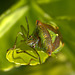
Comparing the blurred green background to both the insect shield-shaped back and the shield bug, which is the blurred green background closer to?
the shield bug

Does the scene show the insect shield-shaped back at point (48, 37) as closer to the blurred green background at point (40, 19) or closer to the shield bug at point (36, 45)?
the shield bug at point (36, 45)

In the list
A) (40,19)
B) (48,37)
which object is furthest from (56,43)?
(40,19)

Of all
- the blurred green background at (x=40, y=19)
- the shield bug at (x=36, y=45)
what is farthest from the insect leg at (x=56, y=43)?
the blurred green background at (x=40, y=19)

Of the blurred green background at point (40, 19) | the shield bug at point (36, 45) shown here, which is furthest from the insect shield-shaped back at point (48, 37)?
the blurred green background at point (40, 19)

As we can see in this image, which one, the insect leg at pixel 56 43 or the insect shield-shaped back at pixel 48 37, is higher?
the insect shield-shaped back at pixel 48 37

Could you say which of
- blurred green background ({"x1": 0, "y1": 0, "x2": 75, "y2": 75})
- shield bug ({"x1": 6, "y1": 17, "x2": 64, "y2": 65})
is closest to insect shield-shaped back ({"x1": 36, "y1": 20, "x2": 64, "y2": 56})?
shield bug ({"x1": 6, "y1": 17, "x2": 64, "y2": 65})

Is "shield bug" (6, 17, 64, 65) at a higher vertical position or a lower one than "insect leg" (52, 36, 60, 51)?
higher
